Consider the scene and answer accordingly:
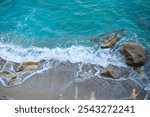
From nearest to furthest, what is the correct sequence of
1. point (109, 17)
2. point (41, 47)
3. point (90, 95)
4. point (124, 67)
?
point (90, 95) < point (124, 67) < point (41, 47) < point (109, 17)

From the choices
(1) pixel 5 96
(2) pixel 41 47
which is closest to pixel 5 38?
(2) pixel 41 47

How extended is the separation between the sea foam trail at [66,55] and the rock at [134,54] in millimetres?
351

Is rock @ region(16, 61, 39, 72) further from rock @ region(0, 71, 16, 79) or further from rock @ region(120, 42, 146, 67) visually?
rock @ region(120, 42, 146, 67)

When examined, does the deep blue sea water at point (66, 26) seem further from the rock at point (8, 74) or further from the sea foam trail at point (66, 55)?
the rock at point (8, 74)

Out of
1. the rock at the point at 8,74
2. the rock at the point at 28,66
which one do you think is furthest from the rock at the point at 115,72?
the rock at the point at 8,74

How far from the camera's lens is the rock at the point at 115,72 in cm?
1148

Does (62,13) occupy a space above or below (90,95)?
above

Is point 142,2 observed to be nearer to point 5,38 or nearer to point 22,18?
point 22,18

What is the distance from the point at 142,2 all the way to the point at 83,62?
5.76 meters

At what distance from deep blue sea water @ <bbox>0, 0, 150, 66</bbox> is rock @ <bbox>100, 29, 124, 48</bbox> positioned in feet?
0.80

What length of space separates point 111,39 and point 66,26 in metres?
2.69

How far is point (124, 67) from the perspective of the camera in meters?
11.9

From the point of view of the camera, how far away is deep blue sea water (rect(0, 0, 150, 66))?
13.0 metres

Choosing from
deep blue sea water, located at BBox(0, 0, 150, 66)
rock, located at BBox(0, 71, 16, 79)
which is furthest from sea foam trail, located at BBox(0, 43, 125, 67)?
rock, located at BBox(0, 71, 16, 79)
